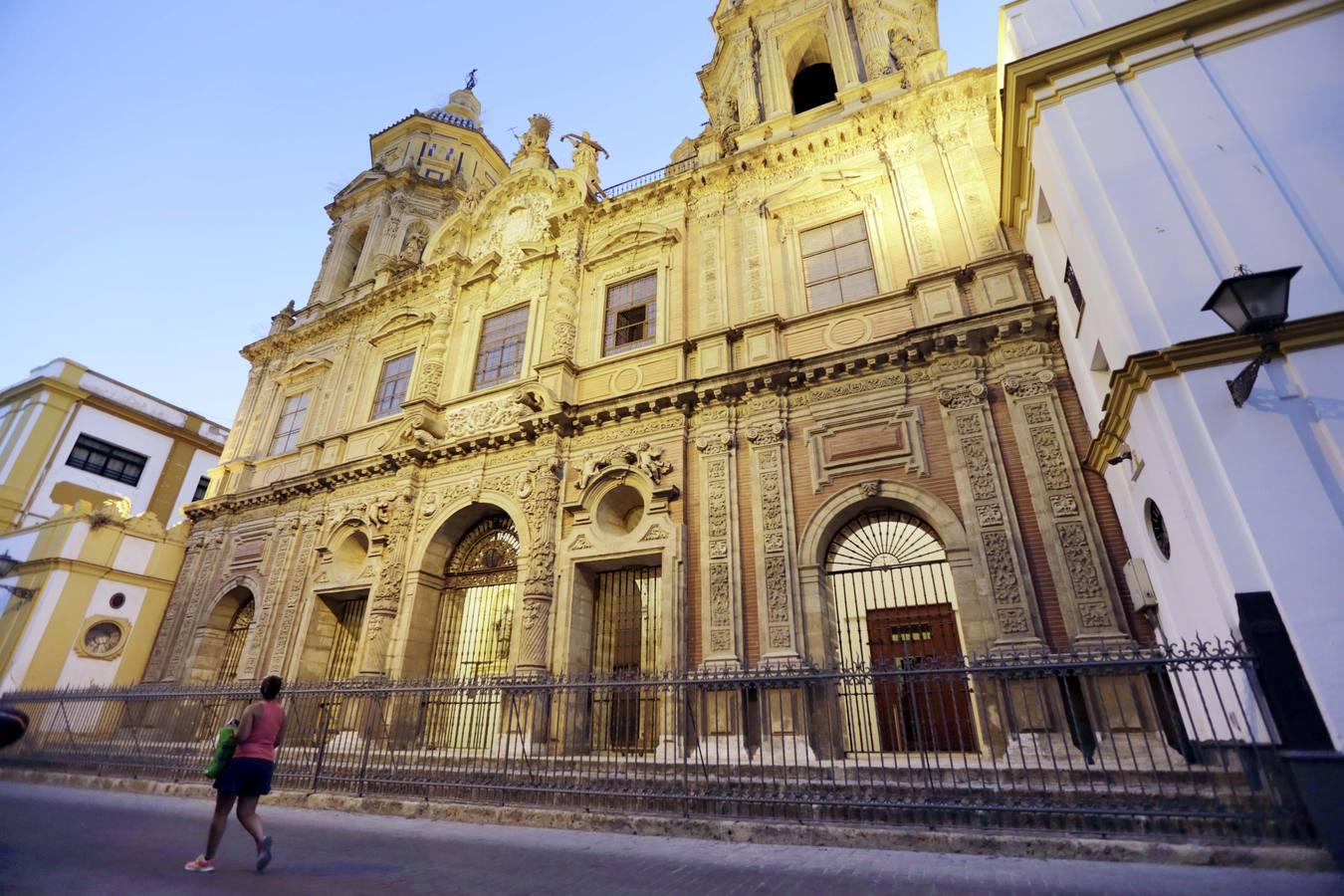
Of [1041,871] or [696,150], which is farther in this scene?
[696,150]

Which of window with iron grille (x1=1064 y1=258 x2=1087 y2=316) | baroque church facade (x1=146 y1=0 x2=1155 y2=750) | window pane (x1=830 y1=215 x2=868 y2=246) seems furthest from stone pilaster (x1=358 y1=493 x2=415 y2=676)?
window with iron grille (x1=1064 y1=258 x2=1087 y2=316)

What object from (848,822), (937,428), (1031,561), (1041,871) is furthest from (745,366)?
(1041,871)

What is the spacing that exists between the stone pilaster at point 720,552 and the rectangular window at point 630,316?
3497mm

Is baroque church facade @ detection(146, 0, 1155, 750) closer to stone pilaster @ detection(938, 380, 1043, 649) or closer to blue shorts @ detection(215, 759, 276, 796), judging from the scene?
stone pilaster @ detection(938, 380, 1043, 649)

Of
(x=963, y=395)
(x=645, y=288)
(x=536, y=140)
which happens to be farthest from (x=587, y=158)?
(x=963, y=395)

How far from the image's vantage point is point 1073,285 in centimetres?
843

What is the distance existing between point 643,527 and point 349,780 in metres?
5.66

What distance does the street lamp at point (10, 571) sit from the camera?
52.4ft

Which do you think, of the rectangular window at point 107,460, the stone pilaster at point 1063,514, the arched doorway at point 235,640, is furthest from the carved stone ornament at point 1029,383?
the rectangular window at point 107,460

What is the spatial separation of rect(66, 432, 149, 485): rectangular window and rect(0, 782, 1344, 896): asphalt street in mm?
20982

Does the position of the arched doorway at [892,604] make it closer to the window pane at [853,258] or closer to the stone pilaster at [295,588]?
the window pane at [853,258]

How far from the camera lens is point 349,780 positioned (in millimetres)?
8242

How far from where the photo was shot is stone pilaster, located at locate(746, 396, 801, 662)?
9.24m

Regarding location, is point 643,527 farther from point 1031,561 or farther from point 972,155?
point 972,155
